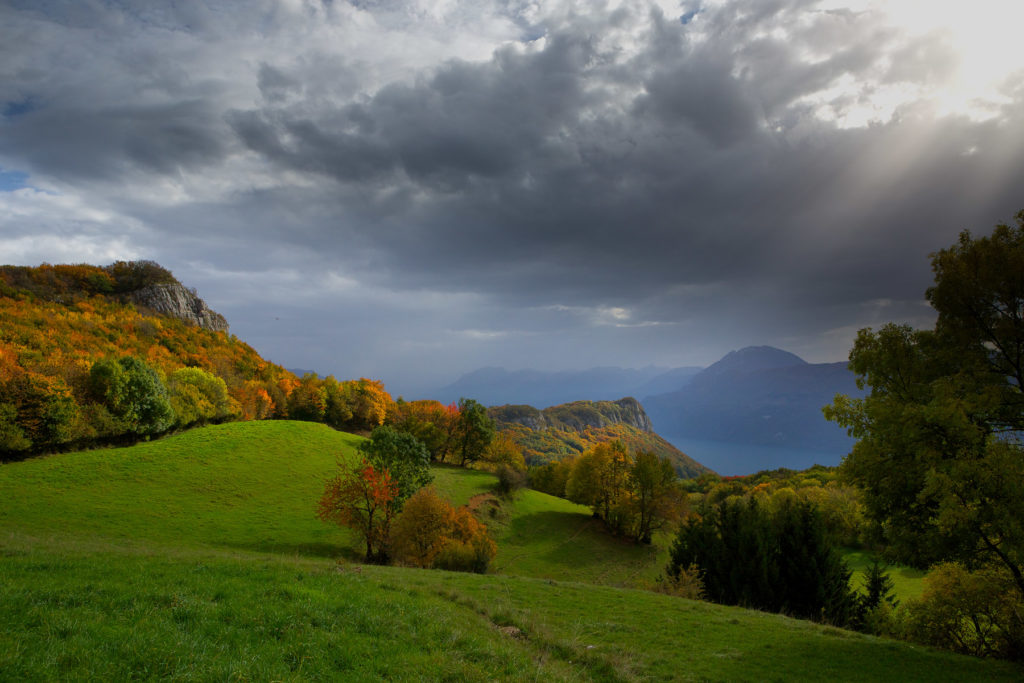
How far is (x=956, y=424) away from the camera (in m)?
Result: 13.0

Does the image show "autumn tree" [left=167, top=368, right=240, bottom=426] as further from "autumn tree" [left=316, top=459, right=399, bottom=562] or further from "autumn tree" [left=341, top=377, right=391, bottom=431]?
"autumn tree" [left=316, top=459, right=399, bottom=562]

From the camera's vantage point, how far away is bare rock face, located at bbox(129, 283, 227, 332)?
396 ft

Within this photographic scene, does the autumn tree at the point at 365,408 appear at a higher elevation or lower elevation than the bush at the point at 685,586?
higher

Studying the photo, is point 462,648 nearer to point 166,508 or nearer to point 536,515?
point 166,508

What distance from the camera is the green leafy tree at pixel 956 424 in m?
12.5

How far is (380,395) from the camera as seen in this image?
107062mm

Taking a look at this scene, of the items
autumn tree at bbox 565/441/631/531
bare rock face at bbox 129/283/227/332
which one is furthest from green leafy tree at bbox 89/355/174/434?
bare rock face at bbox 129/283/227/332

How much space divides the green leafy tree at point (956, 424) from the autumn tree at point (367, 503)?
3044cm

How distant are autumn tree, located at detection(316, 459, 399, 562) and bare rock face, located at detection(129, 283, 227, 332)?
123 metres

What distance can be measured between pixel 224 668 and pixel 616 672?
344 inches

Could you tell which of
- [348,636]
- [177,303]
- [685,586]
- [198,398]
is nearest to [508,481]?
[685,586]

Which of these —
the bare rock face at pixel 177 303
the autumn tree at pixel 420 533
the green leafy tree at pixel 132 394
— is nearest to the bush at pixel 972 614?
the autumn tree at pixel 420 533

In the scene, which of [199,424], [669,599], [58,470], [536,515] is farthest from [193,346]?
[669,599]

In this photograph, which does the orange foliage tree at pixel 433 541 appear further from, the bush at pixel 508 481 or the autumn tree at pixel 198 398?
the autumn tree at pixel 198 398
